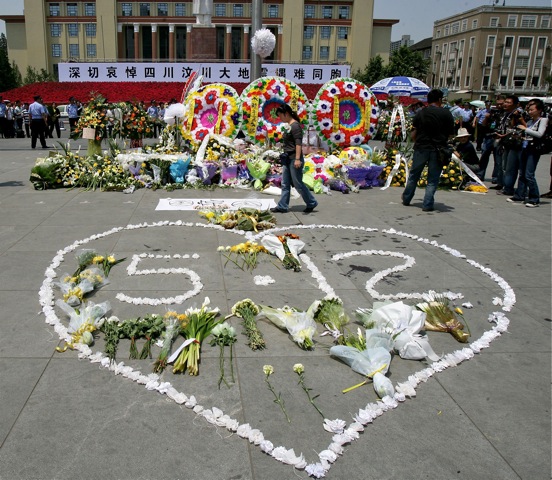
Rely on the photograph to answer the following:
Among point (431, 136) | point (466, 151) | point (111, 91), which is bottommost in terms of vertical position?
point (466, 151)

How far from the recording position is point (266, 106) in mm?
10789

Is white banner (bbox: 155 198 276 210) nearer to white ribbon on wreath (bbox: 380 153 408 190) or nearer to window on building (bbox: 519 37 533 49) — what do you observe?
→ white ribbon on wreath (bbox: 380 153 408 190)

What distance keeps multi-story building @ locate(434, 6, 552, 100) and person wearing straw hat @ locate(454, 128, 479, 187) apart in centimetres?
8109

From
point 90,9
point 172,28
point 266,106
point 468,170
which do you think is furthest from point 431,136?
point 90,9

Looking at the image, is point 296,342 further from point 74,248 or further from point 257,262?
point 74,248

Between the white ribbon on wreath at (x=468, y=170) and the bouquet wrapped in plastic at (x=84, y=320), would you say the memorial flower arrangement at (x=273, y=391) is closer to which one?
the bouquet wrapped in plastic at (x=84, y=320)

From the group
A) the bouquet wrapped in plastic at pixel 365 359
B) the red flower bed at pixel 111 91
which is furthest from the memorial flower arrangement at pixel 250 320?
the red flower bed at pixel 111 91

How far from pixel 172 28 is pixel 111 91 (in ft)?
111

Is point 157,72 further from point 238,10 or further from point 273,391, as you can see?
point 273,391

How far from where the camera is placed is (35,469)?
2.31 metres

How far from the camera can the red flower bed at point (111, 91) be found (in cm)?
3591

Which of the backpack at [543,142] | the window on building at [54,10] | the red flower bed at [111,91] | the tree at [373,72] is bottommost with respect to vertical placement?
the backpack at [543,142]

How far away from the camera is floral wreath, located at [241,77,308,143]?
10.7 m

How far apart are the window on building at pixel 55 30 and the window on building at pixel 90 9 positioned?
3.92m
